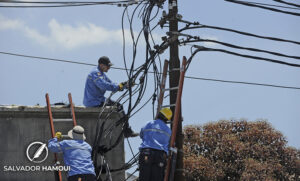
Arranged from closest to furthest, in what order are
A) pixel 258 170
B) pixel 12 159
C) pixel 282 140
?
pixel 12 159 < pixel 258 170 < pixel 282 140

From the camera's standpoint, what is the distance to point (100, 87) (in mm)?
13812

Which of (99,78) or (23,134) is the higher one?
(99,78)

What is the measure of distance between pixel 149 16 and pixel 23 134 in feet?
12.9

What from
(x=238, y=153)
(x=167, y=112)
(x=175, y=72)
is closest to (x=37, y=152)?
(x=167, y=112)

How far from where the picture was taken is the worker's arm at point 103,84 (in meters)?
13.8

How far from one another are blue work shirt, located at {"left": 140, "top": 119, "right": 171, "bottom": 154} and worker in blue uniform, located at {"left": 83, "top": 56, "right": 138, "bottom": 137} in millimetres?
2400

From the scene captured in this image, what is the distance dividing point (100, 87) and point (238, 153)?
32.2 ft

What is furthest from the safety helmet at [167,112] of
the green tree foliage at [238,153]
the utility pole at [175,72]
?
the green tree foliage at [238,153]

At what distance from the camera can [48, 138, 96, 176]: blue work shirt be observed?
1138 cm

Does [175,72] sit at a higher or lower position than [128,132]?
higher

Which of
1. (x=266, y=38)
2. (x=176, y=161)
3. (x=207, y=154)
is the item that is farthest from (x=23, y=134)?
(x=207, y=154)

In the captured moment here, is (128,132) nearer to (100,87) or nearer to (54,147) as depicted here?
(100,87)

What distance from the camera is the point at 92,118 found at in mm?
14062

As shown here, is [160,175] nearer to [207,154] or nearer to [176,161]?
[176,161]
